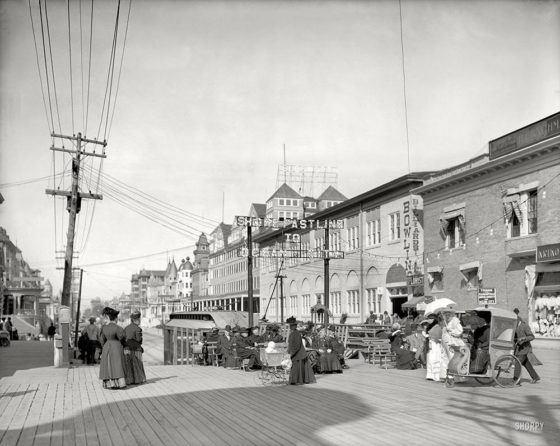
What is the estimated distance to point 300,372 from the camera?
1529cm

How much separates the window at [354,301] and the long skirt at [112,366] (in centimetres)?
3250

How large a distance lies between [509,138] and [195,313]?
2203cm

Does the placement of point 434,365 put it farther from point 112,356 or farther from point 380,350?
point 112,356

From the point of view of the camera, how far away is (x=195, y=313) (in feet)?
133

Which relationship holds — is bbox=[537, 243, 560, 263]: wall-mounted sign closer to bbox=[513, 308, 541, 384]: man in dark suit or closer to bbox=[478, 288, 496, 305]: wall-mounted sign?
bbox=[478, 288, 496, 305]: wall-mounted sign

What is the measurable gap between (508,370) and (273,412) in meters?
6.39

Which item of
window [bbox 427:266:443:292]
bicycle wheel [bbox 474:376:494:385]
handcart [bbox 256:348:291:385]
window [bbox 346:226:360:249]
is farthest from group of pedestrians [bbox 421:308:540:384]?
window [bbox 346:226:360:249]

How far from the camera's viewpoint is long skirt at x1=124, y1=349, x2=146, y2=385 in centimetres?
1493

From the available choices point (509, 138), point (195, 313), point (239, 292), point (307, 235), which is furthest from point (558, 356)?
point (239, 292)

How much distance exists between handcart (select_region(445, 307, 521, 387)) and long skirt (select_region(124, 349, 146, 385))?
741 centimetres

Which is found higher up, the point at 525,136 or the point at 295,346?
the point at 525,136

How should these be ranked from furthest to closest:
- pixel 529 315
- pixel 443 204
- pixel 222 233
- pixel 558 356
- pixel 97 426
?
pixel 222 233 → pixel 443 204 → pixel 529 315 → pixel 558 356 → pixel 97 426

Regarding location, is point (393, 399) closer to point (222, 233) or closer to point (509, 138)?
point (509, 138)

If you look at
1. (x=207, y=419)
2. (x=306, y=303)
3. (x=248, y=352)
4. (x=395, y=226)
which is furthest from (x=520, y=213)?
(x=306, y=303)
